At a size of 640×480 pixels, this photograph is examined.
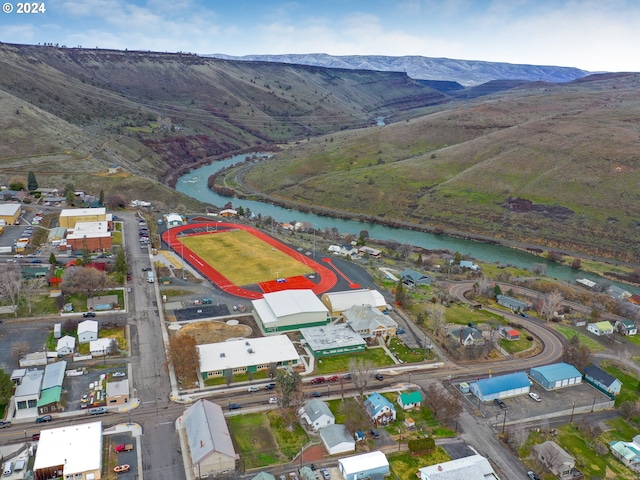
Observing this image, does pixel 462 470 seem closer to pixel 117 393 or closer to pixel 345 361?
pixel 345 361

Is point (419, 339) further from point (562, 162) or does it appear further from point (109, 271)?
point (562, 162)

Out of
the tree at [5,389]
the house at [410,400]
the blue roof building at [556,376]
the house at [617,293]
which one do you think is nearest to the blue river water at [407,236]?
the house at [617,293]

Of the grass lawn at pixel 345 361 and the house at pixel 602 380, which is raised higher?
the house at pixel 602 380

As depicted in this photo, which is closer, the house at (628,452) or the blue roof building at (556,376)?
the house at (628,452)

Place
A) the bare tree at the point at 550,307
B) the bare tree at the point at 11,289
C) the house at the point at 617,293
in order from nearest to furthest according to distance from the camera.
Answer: the bare tree at the point at 11,289
the bare tree at the point at 550,307
the house at the point at 617,293

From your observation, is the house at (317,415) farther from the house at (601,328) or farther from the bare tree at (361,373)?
the house at (601,328)

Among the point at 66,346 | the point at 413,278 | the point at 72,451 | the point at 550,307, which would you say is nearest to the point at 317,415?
the point at 72,451
